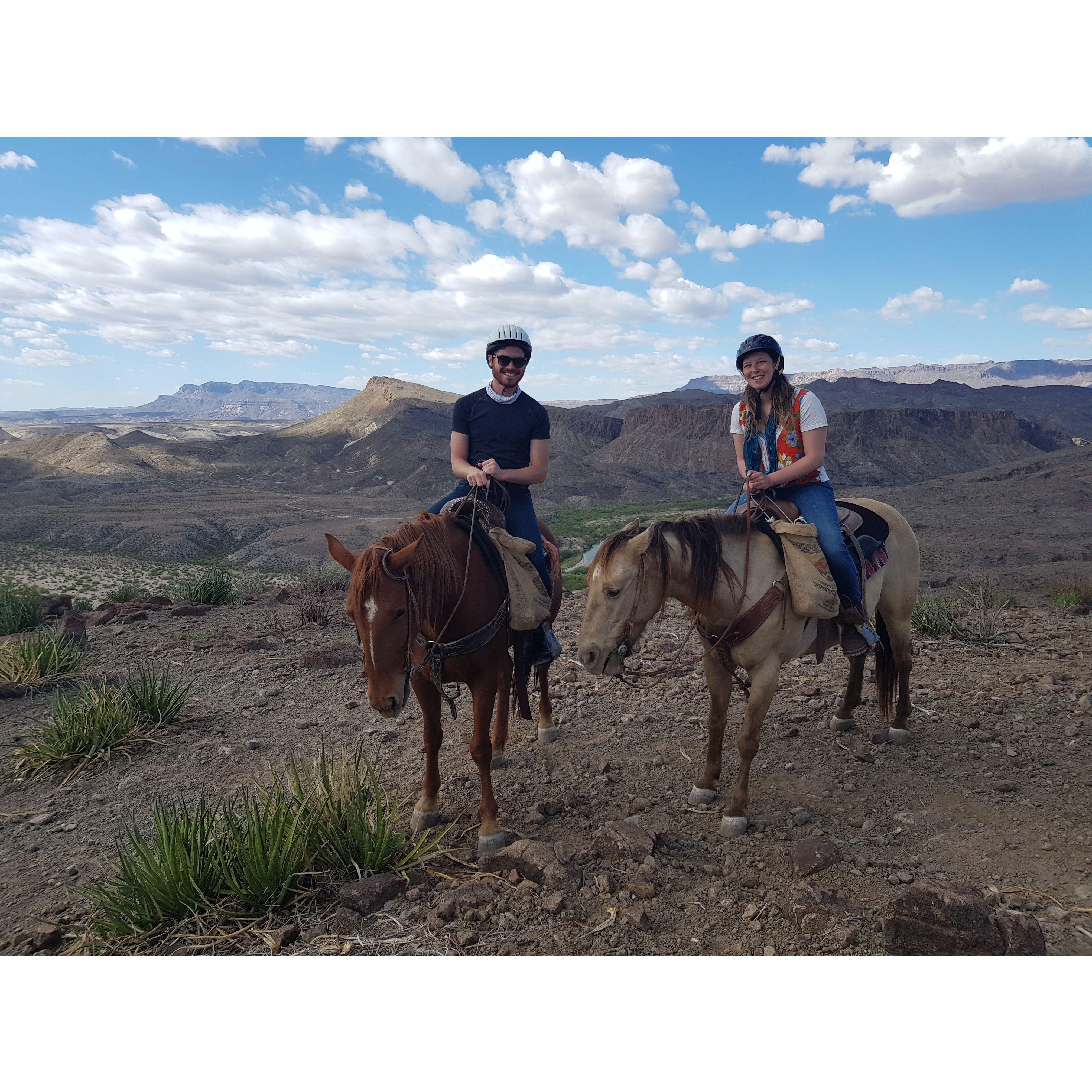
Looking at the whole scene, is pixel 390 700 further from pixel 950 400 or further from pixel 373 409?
pixel 950 400

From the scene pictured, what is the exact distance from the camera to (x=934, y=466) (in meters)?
59.6

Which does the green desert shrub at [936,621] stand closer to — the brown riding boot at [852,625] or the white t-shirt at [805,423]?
the brown riding boot at [852,625]

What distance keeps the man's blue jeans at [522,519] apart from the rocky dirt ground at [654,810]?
1.44 metres

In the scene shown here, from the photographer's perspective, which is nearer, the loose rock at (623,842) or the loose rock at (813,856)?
the loose rock at (813,856)

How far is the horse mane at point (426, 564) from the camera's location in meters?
3.01

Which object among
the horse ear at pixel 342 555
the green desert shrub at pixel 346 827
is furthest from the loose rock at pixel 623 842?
the horse ear at pixel 342 555

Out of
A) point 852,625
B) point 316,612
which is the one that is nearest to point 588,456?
point 316,612

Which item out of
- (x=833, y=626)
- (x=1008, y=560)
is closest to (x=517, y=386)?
(x=833, y=626)

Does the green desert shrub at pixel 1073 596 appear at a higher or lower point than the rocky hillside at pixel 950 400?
lower

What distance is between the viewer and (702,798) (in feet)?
13.4

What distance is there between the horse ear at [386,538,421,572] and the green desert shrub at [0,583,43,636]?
321 inches

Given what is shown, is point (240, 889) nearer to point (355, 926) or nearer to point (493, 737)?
point (355, 926)

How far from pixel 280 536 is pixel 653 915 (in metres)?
32.4

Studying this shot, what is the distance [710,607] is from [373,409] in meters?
98.9
